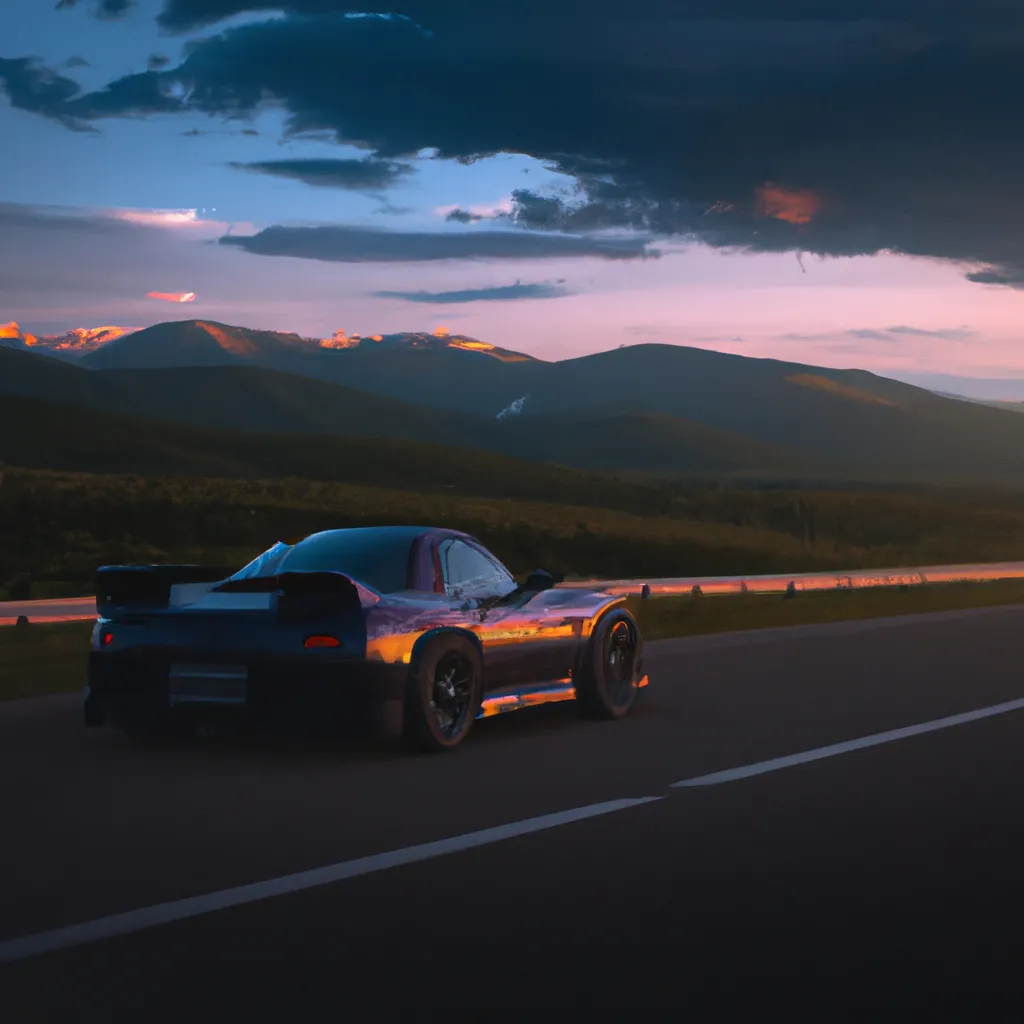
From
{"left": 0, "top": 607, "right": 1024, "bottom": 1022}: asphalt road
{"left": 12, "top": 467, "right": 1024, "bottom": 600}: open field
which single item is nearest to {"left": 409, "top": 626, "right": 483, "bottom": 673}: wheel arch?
{"left": 0, "top": 607, "right": 1024, "bottom": 1022}: asphalt road

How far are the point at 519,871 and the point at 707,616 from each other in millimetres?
20804

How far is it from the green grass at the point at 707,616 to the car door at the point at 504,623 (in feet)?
16.7

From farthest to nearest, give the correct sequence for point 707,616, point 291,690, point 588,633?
1. point 707,616
2. point 588,633
3. point 291,690

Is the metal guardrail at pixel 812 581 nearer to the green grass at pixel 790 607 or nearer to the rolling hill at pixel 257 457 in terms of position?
the green grass at pixel 790 607

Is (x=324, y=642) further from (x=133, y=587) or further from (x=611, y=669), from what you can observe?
(x=611, y=669)

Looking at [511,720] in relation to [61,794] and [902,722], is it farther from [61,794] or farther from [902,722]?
[61,794]

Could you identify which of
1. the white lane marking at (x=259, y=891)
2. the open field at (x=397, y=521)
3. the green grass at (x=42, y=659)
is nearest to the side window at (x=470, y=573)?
the white lane marking at (x=259, y=891)

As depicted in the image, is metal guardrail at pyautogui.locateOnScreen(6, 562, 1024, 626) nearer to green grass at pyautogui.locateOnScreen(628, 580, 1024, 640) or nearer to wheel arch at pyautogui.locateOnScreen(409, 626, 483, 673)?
green grass at pyautogui.locateOnScreen(628, 580, 1024, 640)

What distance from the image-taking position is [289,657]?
995 cm

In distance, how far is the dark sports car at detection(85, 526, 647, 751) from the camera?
32.7ft

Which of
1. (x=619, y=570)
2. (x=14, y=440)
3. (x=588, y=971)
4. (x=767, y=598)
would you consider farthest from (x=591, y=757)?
(x=14, y=440)

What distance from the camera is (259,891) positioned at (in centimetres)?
683

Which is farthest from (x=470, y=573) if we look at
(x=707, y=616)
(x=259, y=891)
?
(x=707, y=616)

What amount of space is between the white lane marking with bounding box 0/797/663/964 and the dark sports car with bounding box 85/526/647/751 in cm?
188
